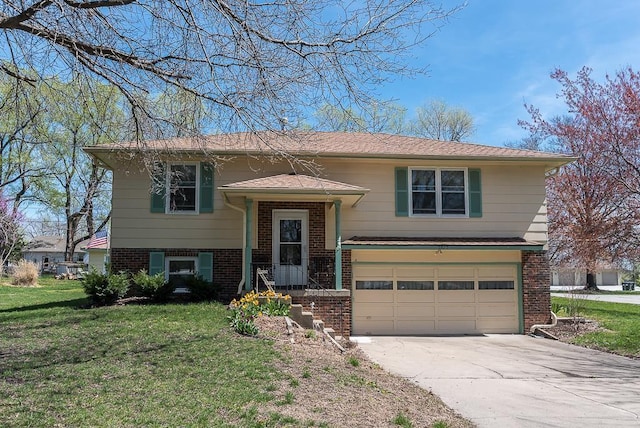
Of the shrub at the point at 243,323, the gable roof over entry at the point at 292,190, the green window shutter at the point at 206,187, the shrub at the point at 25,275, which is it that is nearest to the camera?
the shrub at the point at 243,323

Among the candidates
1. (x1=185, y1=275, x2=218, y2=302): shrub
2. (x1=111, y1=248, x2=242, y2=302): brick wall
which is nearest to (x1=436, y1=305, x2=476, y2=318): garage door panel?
(x1=111, y1=248, x2=242, y2=302): brick wall

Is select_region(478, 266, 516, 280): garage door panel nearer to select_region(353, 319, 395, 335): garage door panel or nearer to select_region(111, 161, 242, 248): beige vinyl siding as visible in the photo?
select_region(353, 319, 395, 335): garage door panel

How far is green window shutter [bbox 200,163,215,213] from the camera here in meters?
13.6

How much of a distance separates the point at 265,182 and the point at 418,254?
15.4 feet

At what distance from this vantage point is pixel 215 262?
44.5ft

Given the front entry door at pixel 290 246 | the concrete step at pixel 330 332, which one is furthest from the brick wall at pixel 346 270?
the concrete step at pixel 330 332

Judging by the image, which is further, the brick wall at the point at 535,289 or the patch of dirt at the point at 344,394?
the brick wall at the point at 535,289

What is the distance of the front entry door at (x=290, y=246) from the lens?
13523 millimetres

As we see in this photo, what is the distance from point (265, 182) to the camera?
492 inches

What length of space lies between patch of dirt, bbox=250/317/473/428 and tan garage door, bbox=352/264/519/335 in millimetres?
5184

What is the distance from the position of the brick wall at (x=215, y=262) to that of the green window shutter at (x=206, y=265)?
0.08 m

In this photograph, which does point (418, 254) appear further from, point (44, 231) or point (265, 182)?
point (44, 231)

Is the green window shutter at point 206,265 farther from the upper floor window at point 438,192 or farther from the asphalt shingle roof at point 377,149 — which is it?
the upper floor window at point 438,192

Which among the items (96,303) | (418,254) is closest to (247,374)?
(96,303)
